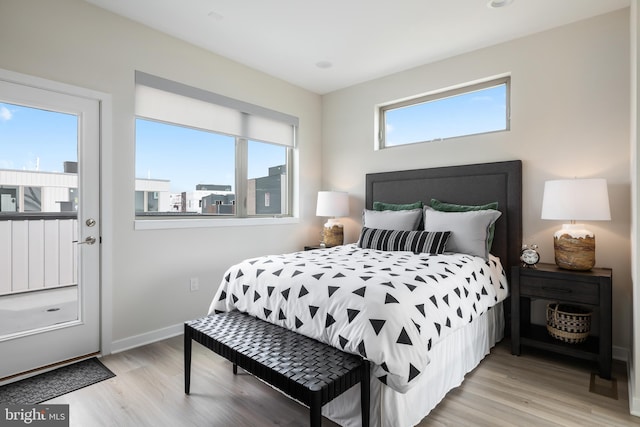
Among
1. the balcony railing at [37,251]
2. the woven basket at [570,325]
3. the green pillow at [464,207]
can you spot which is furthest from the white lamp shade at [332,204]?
the balcony railing at [37,251]

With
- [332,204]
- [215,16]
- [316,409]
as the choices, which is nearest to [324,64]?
[215,16]

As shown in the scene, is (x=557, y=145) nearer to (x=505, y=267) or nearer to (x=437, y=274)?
(x=505, y=267)

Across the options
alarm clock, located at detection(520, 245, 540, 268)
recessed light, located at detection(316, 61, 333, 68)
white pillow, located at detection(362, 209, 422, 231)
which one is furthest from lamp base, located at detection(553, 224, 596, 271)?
recessed light, located at detection(316, 61, 333, 68)

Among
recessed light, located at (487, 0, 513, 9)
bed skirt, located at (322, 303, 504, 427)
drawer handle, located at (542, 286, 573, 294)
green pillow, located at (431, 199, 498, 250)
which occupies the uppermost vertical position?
recessed light, located at (487, 0, 513, 9)

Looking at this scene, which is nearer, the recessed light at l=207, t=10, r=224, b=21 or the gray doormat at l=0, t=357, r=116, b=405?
the gray doormat at l=0, t=357, r=116, b=405

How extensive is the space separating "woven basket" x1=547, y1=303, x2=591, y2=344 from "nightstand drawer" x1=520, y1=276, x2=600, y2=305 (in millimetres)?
189

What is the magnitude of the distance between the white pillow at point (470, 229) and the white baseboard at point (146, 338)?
2553mm

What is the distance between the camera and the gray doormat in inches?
79.3

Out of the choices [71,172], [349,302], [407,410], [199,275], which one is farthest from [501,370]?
[71,172]

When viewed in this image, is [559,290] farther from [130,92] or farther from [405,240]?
[130,92]

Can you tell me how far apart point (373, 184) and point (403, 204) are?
0.47 m

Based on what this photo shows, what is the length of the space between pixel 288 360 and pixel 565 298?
2.10m

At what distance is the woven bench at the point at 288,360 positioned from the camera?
140 cm

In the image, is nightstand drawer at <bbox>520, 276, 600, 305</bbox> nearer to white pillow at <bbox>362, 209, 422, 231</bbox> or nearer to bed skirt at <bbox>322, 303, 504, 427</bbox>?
bed skirt at <bbox>322, 303, 504, 427</bbox>
